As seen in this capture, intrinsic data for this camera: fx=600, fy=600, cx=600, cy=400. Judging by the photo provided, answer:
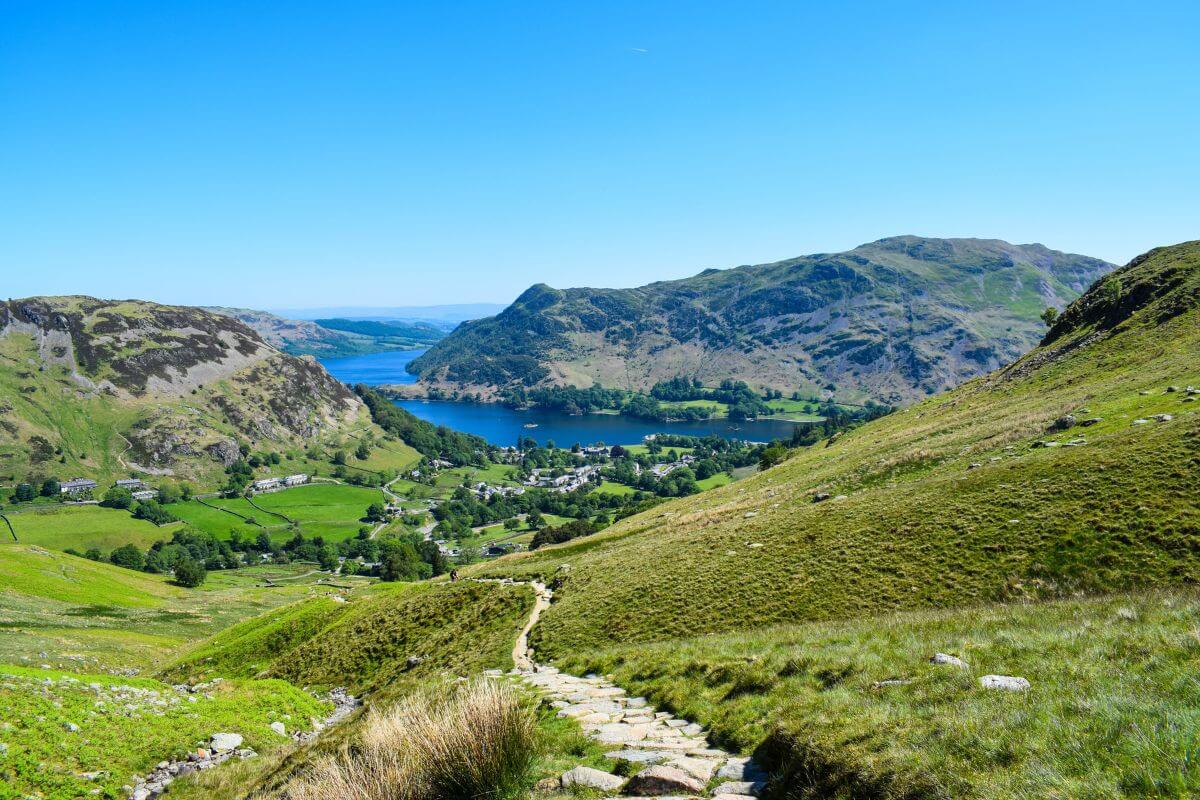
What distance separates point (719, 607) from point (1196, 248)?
109 meters

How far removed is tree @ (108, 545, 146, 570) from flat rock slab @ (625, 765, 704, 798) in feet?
623

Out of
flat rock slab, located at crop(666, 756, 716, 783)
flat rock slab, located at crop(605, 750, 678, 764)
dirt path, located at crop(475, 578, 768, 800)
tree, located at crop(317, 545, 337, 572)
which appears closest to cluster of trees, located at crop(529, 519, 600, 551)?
tree, located at crop(317, 545, 337, 572)

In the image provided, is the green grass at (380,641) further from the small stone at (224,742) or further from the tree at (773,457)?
the tree at (773,457)

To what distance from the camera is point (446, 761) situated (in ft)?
32.6

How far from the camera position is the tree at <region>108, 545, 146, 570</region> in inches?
6088

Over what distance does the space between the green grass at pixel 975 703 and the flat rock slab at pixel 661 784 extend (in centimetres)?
154

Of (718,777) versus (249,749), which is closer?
(718,777)

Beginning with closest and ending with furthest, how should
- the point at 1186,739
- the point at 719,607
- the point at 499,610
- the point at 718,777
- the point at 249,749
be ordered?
the point at 1186,739
the point at 718,777
the point at 249,749
the point at 719,607
the point at 499,610

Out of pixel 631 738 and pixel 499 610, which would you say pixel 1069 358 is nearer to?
pixel 499 610

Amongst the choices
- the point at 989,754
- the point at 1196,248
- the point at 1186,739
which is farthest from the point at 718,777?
the point at 1196,248

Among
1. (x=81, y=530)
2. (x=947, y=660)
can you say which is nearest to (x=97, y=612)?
(x=947, y=660)

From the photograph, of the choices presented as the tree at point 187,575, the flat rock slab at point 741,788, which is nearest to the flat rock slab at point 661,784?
the flat rock slab at point 741,788

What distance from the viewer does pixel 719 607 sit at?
29.8 m

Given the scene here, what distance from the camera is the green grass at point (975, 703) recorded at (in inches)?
305
